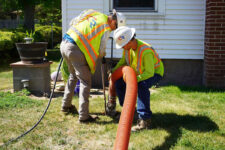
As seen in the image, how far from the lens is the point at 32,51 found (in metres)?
6.30

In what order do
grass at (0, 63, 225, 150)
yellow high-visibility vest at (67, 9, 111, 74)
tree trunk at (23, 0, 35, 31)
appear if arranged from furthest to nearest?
tree trunk at (23, 0, 35, 31), yellow high-visibility vest at (67, 9, 111, 74), grass at (0, 63, 225, 150)

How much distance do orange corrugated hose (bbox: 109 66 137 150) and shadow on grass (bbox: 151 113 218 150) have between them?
609mm

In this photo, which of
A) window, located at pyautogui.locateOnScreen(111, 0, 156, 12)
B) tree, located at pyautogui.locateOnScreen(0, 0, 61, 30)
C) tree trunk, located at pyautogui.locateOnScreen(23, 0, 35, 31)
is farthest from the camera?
tree trunk, located at pyautogui.locateOnScreen(23, 0, 35, 31)

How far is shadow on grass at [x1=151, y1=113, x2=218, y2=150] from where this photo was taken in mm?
3875

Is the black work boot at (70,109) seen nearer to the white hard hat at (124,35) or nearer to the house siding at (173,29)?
A: the white hard hat at (124,35)

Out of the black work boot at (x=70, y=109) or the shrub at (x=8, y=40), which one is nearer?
the black work boot at (x=70, y=109)

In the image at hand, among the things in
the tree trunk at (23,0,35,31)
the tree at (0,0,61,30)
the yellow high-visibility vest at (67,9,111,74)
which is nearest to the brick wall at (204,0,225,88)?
the yellow high-visibility vest at (67,9,111,74)

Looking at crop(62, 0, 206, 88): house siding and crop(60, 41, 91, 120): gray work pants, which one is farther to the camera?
crop(62, 0, 206, 88): house siding

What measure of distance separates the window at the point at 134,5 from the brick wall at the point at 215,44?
1.42 metres

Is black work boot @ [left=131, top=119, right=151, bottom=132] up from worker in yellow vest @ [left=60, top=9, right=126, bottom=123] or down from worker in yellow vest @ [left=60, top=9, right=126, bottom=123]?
down

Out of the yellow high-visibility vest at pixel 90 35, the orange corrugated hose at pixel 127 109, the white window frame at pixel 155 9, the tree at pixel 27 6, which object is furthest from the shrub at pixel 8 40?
the orange corrugated hose at pixel 127 109

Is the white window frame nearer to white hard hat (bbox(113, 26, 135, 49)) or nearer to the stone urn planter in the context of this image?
the stone urn planter

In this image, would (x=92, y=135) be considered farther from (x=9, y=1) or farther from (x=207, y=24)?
(x=9, y=1)

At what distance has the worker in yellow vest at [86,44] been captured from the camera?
4355 mm
